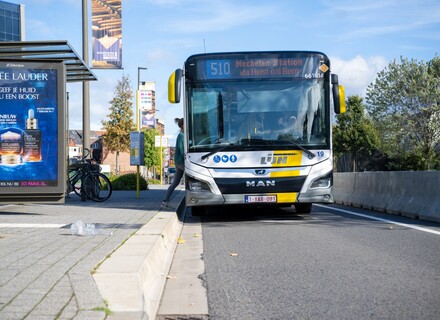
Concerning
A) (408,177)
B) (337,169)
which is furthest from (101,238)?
(337,169)

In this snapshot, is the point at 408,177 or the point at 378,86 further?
the point at 378,86

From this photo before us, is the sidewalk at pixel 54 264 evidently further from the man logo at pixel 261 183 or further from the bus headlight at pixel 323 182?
the bus headlight at pixel 323 182

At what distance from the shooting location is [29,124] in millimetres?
11320

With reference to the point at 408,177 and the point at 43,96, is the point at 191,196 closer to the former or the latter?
the point at 43,96

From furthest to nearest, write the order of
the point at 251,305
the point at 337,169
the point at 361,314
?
1. the point at 337,169
2. the point at 251,305
3. the point at 361,314

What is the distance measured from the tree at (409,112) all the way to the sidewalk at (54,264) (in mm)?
53378

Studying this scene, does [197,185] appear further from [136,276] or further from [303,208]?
[136,276]

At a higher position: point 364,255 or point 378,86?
point 378,86

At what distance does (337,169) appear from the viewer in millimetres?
81000

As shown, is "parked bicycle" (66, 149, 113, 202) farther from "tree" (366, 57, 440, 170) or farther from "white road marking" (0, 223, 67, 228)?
"tree" (366, 57, 440, 170)

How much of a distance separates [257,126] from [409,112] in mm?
52108

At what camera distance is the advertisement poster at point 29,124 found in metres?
11.2

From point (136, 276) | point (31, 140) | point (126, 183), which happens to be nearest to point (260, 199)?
point (31, 140)

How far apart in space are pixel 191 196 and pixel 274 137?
2.00m
